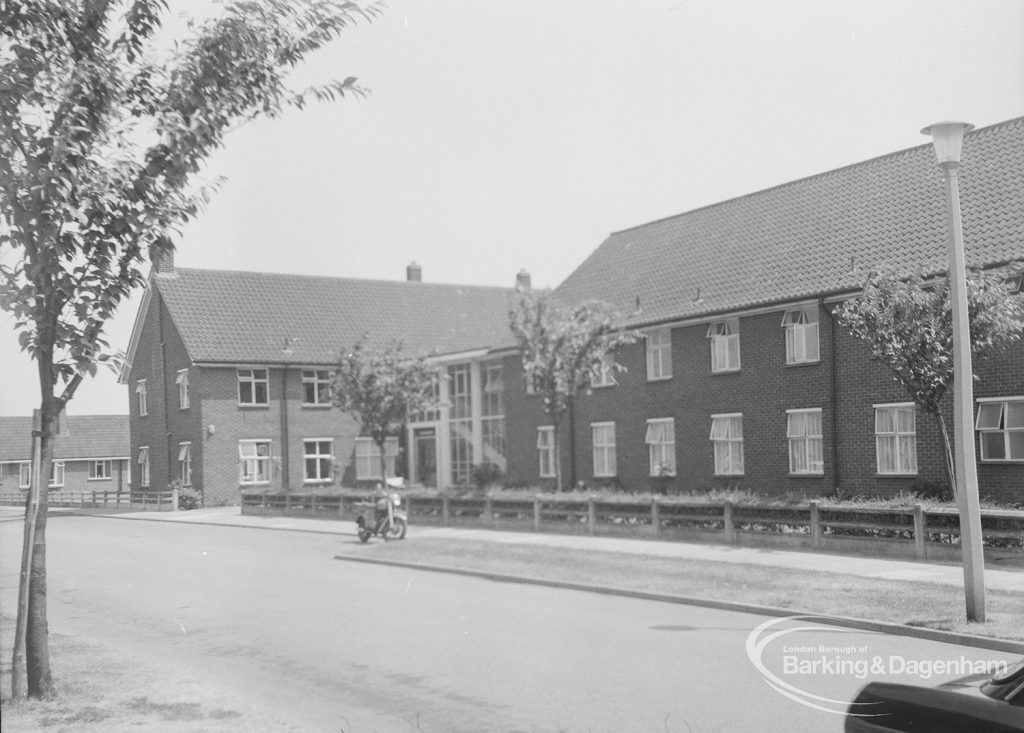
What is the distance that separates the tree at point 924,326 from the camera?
60.1 feet

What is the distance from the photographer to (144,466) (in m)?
38.2

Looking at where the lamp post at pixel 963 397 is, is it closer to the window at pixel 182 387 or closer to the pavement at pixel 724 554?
the pavement at pixel 724 554

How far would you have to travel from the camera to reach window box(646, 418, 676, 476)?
3055 cm

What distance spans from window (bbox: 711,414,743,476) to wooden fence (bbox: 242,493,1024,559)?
4.71 meters

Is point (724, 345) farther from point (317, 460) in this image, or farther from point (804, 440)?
point (317, 460)

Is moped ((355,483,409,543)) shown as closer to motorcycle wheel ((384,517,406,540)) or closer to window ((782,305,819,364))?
motorcycle wheel ((384,517,406,540))

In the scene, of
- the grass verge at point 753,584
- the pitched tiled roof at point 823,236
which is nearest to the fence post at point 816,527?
the grass verge at point 753,584

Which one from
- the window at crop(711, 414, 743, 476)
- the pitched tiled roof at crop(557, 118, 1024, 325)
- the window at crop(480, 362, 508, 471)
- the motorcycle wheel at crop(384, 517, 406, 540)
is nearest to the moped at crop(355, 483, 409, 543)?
the motorcycle wheel at crop(384, 517, 406, 540)

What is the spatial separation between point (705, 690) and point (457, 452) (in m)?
32.8

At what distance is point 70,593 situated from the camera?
1731 cm

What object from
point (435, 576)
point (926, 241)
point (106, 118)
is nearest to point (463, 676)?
point (106, 118)

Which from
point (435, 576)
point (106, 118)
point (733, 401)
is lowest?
point (435, 576)

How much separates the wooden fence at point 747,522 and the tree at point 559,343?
291 centimetres

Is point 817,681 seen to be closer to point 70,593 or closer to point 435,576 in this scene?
point 435,576
